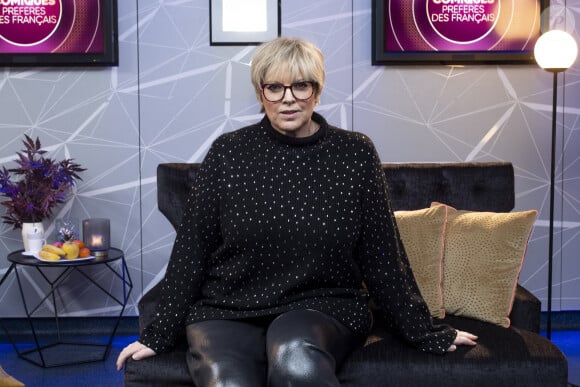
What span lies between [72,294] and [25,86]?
1022 millimetres

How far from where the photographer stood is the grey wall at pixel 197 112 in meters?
3.86

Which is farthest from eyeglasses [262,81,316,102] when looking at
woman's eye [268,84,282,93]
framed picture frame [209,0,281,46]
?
framed picture frame [209,0,281,46]

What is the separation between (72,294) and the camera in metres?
3.95

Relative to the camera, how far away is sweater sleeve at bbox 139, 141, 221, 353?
217cm

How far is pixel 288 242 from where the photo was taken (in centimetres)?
214

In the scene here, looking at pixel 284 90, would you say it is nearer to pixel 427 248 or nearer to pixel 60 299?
pixel 427 248

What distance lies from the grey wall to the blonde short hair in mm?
1708

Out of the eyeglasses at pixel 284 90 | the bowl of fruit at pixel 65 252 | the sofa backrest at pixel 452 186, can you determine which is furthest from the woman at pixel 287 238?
the bowl of fruit at pixel 65 252

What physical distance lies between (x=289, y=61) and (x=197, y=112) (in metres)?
1.79

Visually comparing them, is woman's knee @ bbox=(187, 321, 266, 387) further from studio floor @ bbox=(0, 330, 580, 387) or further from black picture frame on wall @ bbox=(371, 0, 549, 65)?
black picture frame on wall @ bbox=(371, 0, 549, 65)

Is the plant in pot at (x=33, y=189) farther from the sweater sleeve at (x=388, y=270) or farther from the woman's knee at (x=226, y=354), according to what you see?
the sweater sleeve at (x=388, y=270)

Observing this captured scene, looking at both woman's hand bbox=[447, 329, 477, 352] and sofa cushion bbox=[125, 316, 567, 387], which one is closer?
sofa cushion bbox=[125, 316, 567, 387]

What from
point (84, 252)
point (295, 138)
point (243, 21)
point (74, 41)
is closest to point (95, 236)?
point (84, 252)

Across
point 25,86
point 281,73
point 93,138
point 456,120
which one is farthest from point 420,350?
point 25,86
